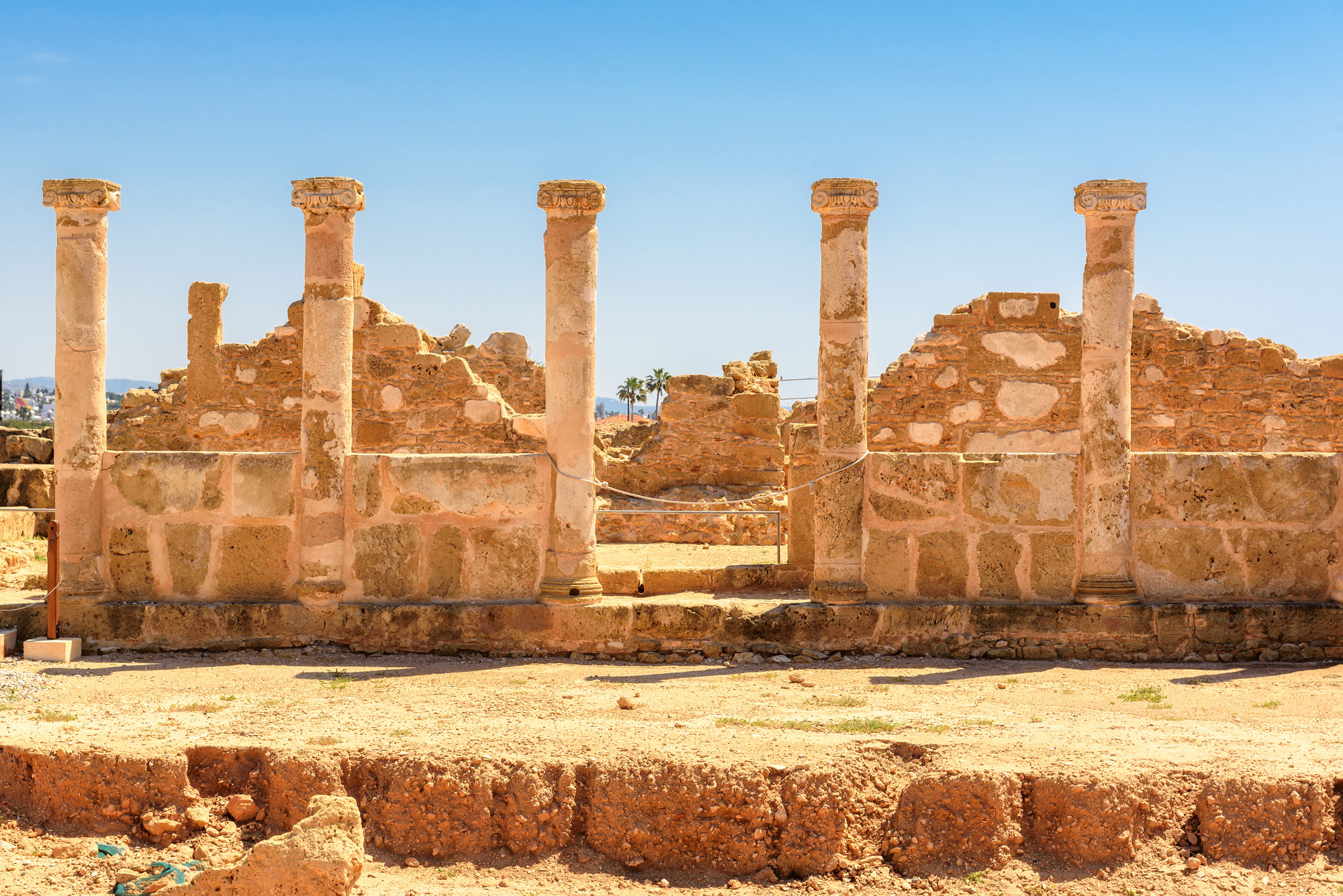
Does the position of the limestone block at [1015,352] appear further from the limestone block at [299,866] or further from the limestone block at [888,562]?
the limestone block at [299,866]

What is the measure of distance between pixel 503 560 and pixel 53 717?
2607 millimetres

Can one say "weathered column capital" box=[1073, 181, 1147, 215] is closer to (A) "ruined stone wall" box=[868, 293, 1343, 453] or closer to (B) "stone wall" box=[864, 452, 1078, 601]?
(B) "stone wall" box=[864, 452, 1078, 601]

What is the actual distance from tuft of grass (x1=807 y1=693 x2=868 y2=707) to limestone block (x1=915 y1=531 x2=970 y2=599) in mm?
1410

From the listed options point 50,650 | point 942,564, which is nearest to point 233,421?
point 50,650

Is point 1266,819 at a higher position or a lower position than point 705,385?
lower

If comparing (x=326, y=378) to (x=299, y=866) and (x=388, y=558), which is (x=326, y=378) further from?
(x=299, y=866)

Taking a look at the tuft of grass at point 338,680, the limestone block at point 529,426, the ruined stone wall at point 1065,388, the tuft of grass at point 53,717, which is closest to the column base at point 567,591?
the tuft of grass at point 338,680

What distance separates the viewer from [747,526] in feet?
41.5

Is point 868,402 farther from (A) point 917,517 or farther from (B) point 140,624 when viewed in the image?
(B) point 140,624

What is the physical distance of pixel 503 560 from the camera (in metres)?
7.16

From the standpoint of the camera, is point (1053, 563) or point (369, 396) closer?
point (1053, 563)

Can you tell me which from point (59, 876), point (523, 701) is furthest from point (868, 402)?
point (59, 876)

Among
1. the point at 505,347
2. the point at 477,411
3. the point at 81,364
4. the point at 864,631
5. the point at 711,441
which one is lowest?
the point at 864,631

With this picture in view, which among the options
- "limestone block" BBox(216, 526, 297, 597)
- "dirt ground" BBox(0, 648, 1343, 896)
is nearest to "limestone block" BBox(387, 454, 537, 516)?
"limestone block" BBox(216, 526, 297, 597)
